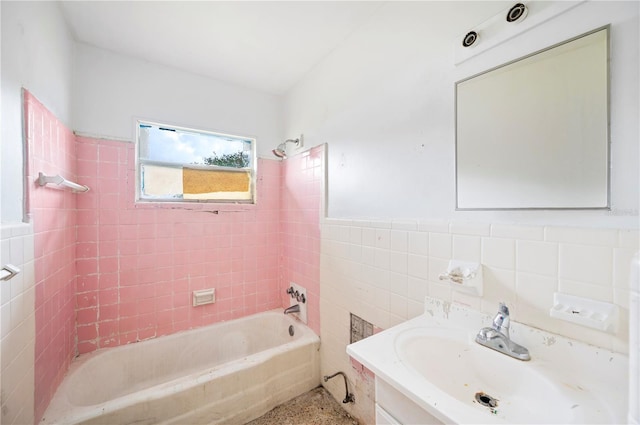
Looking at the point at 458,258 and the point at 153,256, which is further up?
the point at 458,258

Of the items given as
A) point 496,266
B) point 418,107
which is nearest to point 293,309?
point 496,266

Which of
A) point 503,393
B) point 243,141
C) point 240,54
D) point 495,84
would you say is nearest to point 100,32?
point 240,54

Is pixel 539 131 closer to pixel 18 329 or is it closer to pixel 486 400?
pixel 486 400

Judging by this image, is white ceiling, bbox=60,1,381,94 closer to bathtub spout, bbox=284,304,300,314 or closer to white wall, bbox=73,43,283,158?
white wall, bbox=73,43,283,158

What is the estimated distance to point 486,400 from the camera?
0.80 metres

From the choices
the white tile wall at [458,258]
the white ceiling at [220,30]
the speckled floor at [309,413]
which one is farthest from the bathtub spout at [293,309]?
the white ceiling at [220,30]

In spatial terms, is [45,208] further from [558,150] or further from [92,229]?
[558,150]

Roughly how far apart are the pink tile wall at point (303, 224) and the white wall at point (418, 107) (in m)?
0.21

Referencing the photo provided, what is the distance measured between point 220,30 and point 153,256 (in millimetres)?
1714

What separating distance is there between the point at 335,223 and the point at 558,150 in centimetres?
123

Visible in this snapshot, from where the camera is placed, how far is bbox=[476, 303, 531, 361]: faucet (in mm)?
864

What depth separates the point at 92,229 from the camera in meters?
1.80

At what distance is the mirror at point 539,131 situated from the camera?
787mm

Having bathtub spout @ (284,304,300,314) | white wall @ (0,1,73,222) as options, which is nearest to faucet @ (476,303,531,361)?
bathtub spout @ (284,304,300,314)
